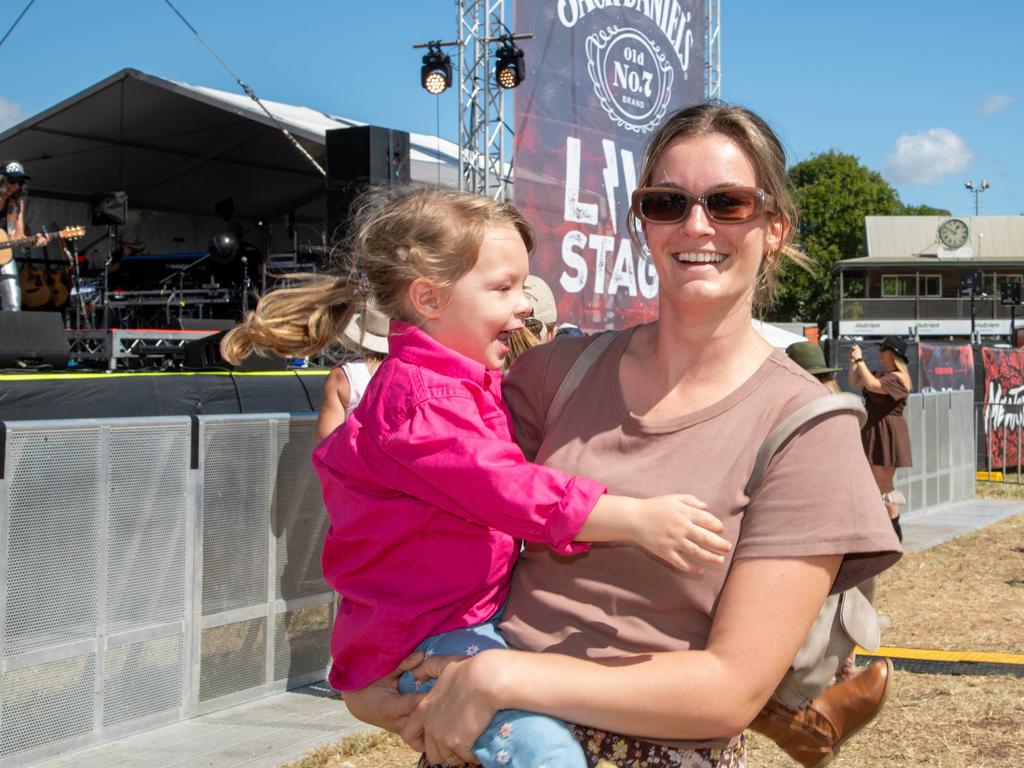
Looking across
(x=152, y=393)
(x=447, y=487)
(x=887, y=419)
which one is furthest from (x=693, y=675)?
(x=887, y=419)

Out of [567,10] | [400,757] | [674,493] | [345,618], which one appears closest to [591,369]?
[674,493]

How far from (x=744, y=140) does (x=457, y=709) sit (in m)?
1.00

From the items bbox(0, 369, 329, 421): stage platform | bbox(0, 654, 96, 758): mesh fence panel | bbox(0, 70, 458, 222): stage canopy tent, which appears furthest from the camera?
bbox(0, 70, 458, 222): stage canopy tent

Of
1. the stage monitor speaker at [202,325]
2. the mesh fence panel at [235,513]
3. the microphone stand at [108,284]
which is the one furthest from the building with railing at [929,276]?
the mesh fence panel at [235,513]

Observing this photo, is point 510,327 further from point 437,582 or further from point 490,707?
point 490,707

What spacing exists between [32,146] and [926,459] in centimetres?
1487

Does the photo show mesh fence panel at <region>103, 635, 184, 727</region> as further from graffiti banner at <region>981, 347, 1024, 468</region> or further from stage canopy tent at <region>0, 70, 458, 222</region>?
graffiti banner at <region>981, 347, 1024, 468</region>

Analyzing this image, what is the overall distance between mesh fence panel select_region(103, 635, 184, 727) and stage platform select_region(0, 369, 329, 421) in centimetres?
125

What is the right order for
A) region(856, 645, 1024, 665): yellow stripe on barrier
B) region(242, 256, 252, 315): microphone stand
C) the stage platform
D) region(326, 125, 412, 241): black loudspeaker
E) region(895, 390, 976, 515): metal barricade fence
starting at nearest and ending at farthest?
1. the stage platform
2. region(856, 645, 1024, 665): yellow stripe on barrier
3. region(326, 125, 412, 241): black loudspeaker
4. region(895, 390, 976, 515): metal barricade fence
5. region(242, 256, 252, 315): microphone stand

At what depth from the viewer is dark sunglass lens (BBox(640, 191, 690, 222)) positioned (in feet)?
5.76

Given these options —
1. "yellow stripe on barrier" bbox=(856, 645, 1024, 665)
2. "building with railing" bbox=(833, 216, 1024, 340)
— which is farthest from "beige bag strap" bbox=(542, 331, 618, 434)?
"building with railing" bbox=(833, 216, 1024, 340)

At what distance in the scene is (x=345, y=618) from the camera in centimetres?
188

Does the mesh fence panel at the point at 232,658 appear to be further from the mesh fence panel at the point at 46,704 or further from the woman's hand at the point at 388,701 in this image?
the woman's hand at the point at 388,701

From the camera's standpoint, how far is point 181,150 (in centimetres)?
2005
